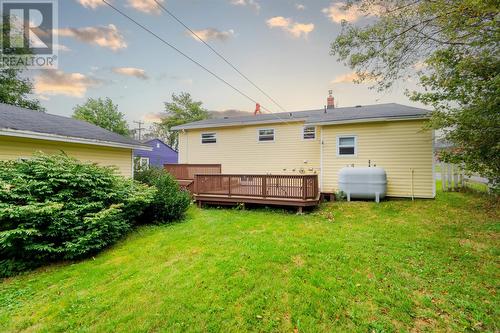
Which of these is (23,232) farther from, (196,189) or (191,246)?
(196,189)

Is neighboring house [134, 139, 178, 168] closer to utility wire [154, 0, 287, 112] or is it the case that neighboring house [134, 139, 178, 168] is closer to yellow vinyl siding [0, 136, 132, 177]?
yellow vinyl siding [0, 136, 132, 177]

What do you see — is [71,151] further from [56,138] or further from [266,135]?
[266,135]

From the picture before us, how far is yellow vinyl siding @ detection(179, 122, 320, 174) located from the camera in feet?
37.1

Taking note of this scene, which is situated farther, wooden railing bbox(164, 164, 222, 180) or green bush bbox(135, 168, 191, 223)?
wooden railing bbox(164, 164, 222, 180)

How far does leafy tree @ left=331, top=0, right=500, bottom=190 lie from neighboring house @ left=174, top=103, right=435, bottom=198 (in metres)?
2.11

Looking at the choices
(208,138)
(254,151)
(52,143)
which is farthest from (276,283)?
(208,138)

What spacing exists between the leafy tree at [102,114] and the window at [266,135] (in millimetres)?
29285

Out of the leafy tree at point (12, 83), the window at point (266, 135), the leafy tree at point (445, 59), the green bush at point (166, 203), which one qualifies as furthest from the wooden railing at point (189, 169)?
the leafy tree at point (12, 83)

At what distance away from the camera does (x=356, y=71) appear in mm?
6977

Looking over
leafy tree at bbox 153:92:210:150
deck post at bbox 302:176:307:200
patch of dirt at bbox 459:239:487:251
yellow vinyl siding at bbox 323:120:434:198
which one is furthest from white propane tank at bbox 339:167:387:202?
leafy tree at bbox 153:92:210:150

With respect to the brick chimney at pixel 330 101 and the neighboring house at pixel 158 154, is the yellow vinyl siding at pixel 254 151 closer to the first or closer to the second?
the brick chimney at pixel 330 101

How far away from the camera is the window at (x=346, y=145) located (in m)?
9.65

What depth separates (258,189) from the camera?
8.13m

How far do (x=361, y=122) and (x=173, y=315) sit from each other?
31.3 ft
